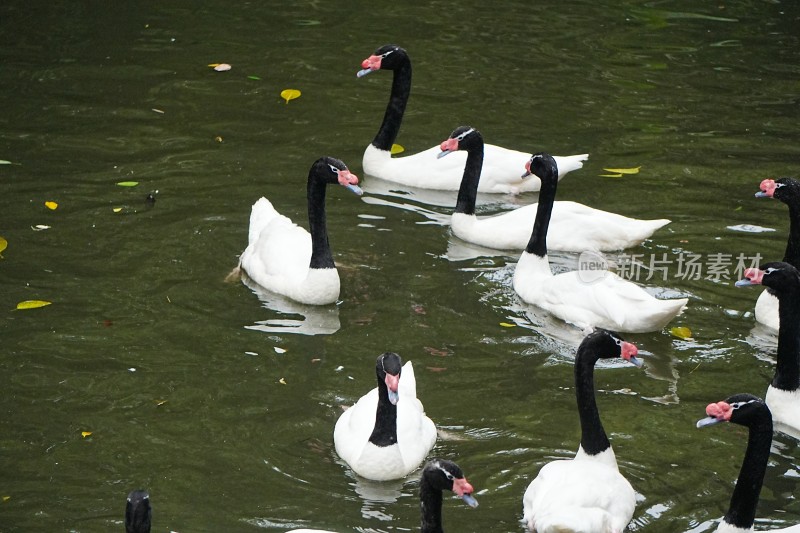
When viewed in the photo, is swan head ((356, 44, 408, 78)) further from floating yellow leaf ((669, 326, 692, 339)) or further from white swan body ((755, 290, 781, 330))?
white swan body ((755, 290, 781, 330))

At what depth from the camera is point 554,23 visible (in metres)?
15.7

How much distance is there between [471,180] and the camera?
1054 cm

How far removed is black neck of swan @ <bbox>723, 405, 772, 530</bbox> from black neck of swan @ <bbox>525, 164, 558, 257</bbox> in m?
3.20

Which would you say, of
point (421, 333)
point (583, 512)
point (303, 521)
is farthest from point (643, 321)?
point (303, 521)

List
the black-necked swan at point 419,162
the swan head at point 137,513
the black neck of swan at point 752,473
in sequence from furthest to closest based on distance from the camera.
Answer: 1. the black-necked swan at point 419,162
2. the black neck of swan at point 752,473
3. the swan head at point 137,513

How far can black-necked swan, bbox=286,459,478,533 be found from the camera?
230 inches

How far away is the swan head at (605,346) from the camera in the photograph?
7121mm

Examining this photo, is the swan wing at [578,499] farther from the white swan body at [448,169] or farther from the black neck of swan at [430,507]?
the white swan body at [448,169]

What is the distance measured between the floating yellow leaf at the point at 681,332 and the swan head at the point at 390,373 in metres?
2.86

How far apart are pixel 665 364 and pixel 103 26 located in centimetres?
920

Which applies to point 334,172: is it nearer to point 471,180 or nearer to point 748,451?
point 471,180

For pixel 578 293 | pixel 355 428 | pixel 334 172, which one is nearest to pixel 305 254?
pixel 334 172

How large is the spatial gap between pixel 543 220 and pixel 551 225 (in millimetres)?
656

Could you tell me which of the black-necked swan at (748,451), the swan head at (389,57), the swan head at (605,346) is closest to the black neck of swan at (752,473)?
the black-necked swan at (748,451)
